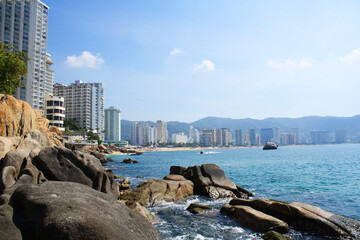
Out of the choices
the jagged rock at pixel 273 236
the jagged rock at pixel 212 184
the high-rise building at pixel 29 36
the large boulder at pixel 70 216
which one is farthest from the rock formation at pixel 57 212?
the high-rise building at pixel 29 36

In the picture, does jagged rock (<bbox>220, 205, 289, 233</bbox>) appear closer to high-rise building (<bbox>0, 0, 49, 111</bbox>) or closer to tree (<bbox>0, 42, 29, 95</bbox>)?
tree (<bbox>0, 42, 29, 95</bbox>)

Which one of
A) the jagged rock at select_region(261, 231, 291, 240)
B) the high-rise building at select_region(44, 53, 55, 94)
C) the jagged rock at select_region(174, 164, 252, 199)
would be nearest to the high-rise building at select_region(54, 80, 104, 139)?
the high-rise building at select_region(44, 53, 55, 94)

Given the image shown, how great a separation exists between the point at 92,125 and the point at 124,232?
169980 mm

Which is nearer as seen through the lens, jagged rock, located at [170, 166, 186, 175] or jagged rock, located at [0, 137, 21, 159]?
jagged rock, located at [0, 137, 21, 159]

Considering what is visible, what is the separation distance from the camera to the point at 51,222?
5797 mm

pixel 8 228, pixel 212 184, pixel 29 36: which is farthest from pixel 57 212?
pixel 29 36

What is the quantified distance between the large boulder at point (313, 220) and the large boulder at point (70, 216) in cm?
885

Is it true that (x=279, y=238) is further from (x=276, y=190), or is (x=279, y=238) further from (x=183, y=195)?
(x=276, y=190)

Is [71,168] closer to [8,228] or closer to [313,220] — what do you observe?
[8,228]

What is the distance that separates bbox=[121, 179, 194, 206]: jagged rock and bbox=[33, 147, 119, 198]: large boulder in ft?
10.8

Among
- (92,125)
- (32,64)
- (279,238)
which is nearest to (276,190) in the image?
(279,238)

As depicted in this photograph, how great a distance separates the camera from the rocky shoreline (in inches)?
239

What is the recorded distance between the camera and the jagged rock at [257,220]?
12.1 metres

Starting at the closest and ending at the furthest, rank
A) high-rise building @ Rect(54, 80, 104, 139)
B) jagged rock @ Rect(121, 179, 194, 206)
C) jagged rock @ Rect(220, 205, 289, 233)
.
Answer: jagged rock @ Rect(220, 205, 289, 233)
jagged rock @ Rect(121, 179, 194, 206)
high-rise building @ Rect(54, 80, 104, 139)
